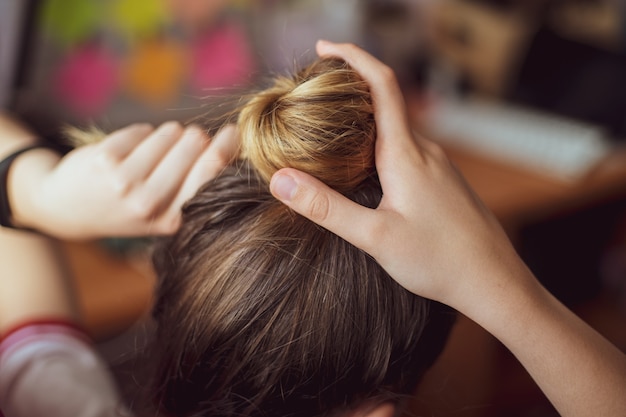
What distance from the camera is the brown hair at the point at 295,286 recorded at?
0.61 metres

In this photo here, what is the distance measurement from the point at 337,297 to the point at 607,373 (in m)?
0.24

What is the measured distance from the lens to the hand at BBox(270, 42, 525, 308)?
22.2 inches

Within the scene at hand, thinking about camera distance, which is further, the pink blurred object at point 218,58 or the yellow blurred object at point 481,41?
the yellow blurred object at point 481,41

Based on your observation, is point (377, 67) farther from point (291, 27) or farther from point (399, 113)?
point (291, 27)

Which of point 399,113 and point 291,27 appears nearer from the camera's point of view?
point 399,113

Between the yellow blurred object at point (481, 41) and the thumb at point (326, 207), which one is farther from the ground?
the thumb at point (326, 207)

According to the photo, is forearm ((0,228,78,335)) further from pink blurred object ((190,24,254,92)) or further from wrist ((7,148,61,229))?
pink blurred object ((190,24,254,92))

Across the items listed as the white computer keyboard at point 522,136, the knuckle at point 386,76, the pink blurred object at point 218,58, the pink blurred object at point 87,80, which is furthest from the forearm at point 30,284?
the white computer keyboard at point 522,136

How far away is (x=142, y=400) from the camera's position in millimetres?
798

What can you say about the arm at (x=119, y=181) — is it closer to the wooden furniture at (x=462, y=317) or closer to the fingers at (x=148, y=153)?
the fingers at (x=148, y=153)

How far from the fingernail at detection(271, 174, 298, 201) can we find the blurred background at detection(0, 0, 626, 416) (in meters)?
0.76

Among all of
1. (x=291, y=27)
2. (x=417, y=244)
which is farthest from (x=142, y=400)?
(x=291, y=27)

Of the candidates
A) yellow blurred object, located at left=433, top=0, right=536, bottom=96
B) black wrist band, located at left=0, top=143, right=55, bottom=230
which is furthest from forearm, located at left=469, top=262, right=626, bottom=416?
yellow blurred object, located at left=433, top=0, right=536, bottom=96

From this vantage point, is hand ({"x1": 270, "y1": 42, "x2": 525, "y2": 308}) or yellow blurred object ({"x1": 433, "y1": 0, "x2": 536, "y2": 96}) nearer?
hand ({"x1": 270, "y1": 42, "x2": 525, "y2": 308})
